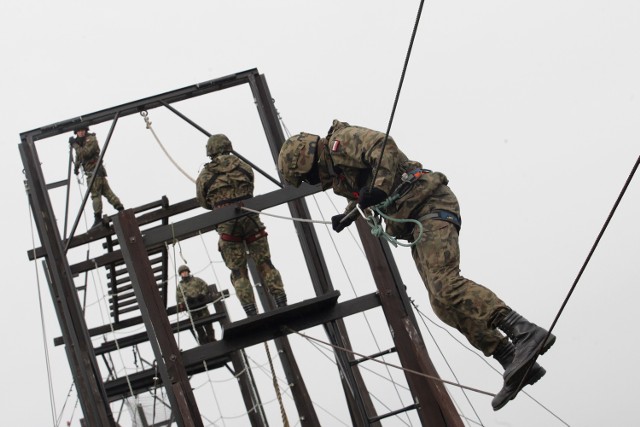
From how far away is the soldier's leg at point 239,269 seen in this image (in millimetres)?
14641

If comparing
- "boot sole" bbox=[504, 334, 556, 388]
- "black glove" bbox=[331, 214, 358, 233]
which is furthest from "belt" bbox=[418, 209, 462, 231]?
"boot sole" bbox=[504, 334, 556, 388]

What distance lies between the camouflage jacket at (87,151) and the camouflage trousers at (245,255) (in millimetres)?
4541

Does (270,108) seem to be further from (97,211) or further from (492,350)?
(492,350)

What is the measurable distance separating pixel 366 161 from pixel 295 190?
3762 millimetres

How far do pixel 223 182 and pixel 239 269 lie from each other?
1007mm

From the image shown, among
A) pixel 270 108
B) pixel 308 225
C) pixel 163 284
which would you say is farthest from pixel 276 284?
pixel 163 284

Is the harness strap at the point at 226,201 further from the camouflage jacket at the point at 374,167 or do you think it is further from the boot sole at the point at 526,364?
the boot sole at the point at 526,364

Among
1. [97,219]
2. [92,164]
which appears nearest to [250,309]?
[97,219]

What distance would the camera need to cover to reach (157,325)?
1309cm

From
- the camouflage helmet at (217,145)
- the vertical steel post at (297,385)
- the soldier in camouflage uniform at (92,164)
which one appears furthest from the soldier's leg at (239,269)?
the soldier in camouflage uniform at (92,164)

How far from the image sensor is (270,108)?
51.9ft

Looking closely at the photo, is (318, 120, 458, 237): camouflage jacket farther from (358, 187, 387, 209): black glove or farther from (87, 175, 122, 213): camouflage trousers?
(87, 175, 122, 213): camouflage trousers

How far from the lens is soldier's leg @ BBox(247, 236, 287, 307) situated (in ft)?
48.9

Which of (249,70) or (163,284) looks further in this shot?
(163,284)
